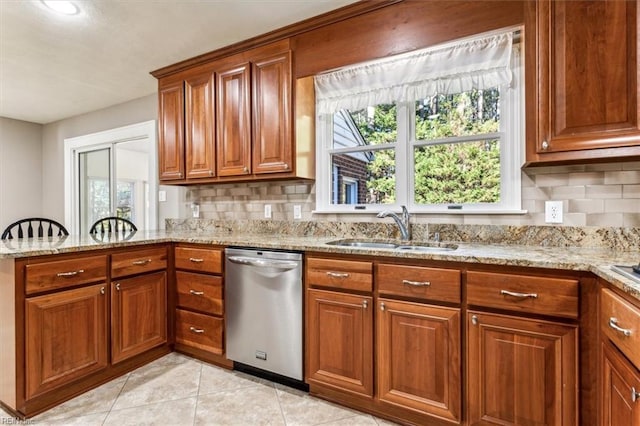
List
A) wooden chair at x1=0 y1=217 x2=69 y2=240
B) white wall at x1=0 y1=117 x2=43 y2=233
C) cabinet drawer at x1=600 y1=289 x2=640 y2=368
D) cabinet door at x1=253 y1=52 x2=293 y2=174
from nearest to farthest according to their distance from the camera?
cabinet drawer at x1=600 y1=289 x2=640 y2=368
cabinet door at x1=253 y1=52 x2=293 y2=174
wooden chair at x1=0 y1=217 x2=69 y2=240
white wall at x1=0 y1=117 x2=43 y2=233

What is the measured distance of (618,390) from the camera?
1.13 metres

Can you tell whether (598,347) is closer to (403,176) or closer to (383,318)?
(383,318)

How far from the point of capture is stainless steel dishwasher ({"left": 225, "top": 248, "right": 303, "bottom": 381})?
2.01m

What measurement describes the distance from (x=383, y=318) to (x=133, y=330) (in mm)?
1705

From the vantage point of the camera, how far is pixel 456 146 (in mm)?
2236

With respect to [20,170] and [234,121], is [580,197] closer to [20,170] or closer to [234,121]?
[234,121]

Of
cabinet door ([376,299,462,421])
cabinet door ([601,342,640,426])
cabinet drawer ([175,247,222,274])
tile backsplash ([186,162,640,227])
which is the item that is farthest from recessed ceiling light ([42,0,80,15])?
cabinet door ([601,342,640,426])

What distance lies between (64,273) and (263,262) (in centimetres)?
111

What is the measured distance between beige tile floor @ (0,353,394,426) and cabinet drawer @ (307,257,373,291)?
69cm

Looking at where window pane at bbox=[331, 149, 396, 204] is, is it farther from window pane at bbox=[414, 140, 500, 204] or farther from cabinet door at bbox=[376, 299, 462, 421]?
cabinet door at bbox=[376, 299, 462, 421]

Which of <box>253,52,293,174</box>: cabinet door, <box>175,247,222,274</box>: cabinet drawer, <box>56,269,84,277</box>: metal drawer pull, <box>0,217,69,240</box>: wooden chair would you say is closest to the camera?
<box>56,269,84,277</box>: metal drawer pull

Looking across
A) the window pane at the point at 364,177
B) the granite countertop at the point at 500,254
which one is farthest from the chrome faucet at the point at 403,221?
the granite countertop at the point at 500,254

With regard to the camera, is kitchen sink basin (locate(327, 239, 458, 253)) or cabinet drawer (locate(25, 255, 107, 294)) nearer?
cabinet drawer (locate(25, 255, 107, 294))

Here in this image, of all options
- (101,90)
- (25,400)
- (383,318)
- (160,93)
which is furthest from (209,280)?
(101,90)
